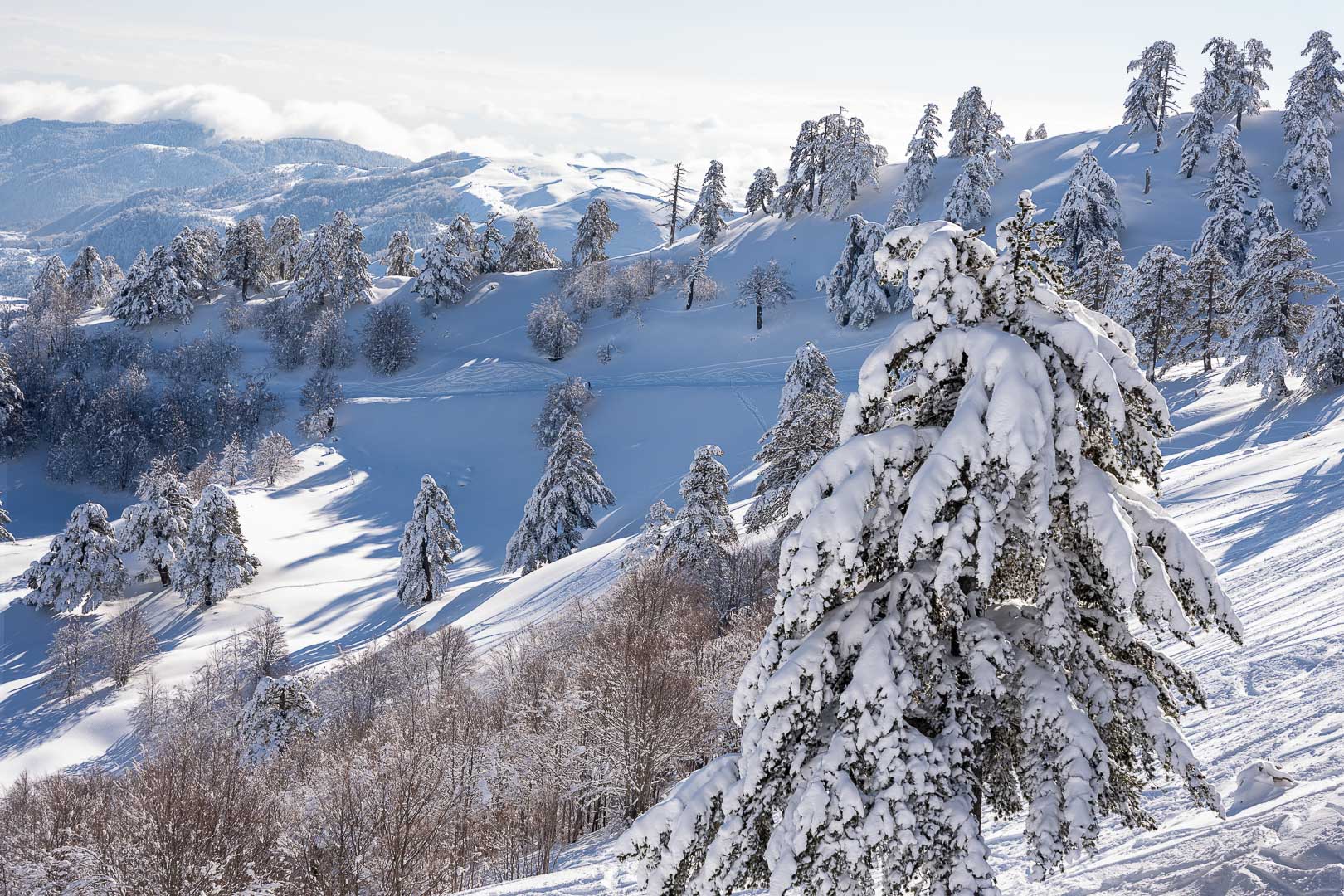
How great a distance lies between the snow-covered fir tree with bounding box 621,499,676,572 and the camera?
35969mm

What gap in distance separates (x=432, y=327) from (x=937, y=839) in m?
89.2

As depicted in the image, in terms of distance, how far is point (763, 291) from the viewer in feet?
260

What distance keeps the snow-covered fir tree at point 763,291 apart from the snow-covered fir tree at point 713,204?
1509 cm

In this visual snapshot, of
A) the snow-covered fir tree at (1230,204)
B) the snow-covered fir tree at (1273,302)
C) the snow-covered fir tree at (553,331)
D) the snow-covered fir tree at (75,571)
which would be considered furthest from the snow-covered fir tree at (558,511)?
the snow-covered fir tree at (1230,204)

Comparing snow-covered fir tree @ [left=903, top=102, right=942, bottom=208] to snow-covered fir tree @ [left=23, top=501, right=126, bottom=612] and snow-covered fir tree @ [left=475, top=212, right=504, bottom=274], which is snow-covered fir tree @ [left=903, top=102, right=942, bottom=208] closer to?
snow-covered fir tree @ [left=475, top=212, right=504, bottom=274]

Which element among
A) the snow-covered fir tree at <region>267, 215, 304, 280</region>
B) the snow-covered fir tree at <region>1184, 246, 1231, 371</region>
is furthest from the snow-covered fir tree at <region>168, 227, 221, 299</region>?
the snow-covered fir tree at <region>1184, 246, 1231, 371</region>

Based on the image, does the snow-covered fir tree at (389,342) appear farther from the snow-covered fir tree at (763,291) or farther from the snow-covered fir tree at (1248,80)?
the snow-covered fir tree at (1248,80)

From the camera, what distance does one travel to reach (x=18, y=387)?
273ft

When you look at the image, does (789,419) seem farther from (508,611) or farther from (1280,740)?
Answer: (508,611)

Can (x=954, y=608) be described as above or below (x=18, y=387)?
above

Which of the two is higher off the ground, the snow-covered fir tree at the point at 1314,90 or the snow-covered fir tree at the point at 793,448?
the snow-covered fir tree at the point at 1314,90

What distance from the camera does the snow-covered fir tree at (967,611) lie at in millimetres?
6773

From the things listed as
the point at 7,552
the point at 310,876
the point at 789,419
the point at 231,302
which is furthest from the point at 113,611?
the point at 231,302

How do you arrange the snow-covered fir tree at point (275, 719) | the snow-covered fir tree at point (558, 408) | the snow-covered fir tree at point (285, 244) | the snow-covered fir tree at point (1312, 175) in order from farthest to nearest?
1. the snow-covered fir tree at point (285, 244)
2. the snow-covered fir tree at point (558, 408)
3. the snow-covered fir tree at point (1312, 175)
4. the snow-covered fir tree at point (275, 719)
